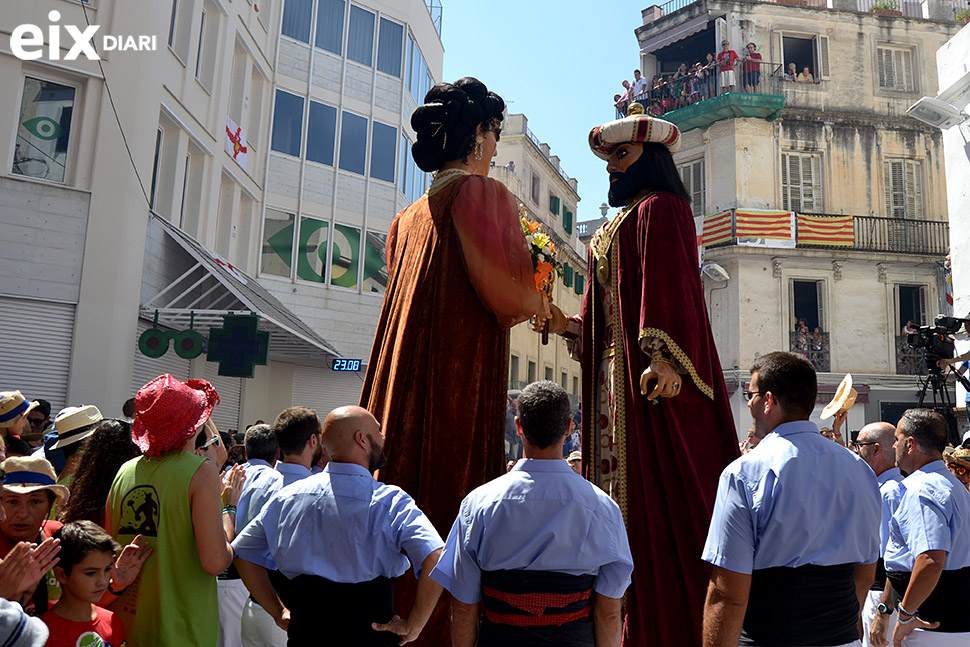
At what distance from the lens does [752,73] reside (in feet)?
85.0

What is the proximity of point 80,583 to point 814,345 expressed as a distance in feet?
79.9

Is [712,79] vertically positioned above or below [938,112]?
above

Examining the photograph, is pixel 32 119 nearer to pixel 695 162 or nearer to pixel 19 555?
pixel 19 555

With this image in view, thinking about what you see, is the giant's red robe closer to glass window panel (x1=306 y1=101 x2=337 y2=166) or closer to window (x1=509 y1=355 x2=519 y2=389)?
glass window panel (x1=306 y1=101 x2=337 y2=166)

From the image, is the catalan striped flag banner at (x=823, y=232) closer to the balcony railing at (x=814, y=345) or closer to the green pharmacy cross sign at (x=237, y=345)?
the balcony railing at (x=814, y=345)

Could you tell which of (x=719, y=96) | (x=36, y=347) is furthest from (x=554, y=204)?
(x=36, y=347)

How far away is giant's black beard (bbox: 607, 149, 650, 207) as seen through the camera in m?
4.89

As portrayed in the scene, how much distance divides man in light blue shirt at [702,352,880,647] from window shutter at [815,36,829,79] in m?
26.4

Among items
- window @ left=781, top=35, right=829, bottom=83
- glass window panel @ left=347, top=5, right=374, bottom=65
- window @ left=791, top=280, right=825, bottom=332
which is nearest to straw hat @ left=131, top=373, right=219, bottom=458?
glass window panel @ left=347, top=5, right=374, bottom=65

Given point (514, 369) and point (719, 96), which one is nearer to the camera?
point (719, 96)

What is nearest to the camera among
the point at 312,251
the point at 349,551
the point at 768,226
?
the point at 349,551

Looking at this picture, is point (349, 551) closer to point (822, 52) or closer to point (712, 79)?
point (712, 79)

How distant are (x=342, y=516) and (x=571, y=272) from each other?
1464 inches

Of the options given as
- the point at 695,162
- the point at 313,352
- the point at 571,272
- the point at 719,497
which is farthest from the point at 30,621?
the point at 571,272
